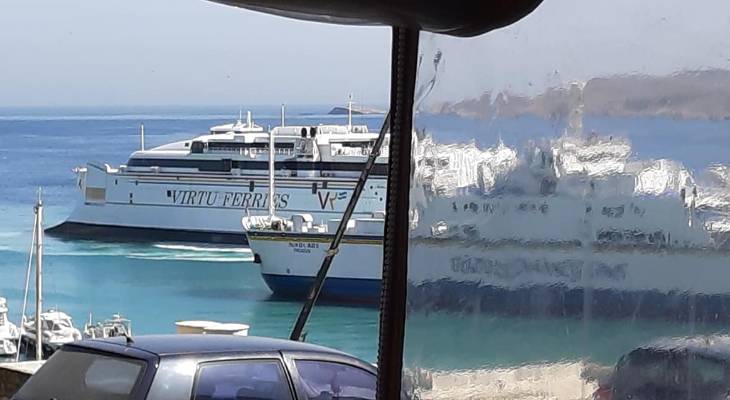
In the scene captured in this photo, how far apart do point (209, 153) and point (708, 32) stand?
14.5 m

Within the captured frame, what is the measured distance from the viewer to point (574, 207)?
0.83m

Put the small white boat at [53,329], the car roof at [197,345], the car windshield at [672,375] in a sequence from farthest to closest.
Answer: the small white boat at [53,329], the car roof at [197,345], the car windshield at [672,375]

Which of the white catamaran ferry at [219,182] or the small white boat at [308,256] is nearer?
the small white boat at [308,256]

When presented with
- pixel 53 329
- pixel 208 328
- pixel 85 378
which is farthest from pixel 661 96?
pixel 53 329

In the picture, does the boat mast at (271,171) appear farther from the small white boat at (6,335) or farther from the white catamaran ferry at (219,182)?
the small white boat at (6,335)

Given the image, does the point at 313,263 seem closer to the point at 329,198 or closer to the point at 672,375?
the point at 329,198

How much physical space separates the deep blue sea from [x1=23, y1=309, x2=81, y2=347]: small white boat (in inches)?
25.3

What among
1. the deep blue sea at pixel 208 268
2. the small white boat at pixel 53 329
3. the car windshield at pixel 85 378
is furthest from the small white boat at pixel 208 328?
the small white boat at pixel 53 329

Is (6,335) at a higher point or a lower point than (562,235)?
lower

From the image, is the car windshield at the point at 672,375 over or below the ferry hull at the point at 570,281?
below

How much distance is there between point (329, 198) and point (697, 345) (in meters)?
13.5

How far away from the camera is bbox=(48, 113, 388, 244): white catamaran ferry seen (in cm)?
1410

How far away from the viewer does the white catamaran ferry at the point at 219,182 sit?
46.3 ft

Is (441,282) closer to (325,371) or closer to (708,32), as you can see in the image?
(708,32)
